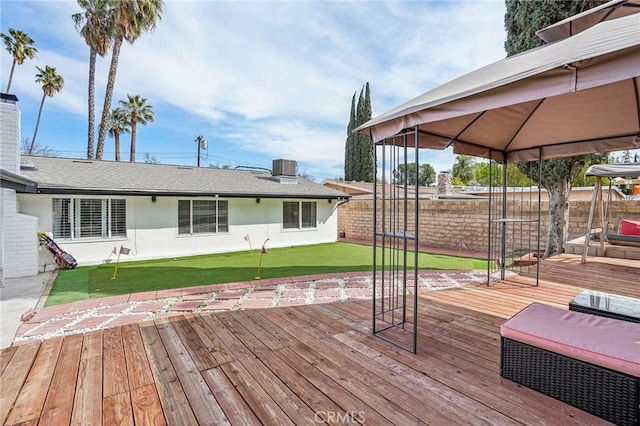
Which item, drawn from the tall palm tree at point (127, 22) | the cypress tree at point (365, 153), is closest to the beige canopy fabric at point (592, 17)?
the tall palm tree at point (127, 22)

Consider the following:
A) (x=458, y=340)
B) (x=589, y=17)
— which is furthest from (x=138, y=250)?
(x=589, y=17)

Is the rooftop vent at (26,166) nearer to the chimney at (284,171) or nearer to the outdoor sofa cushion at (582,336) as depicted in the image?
the chimney at (284,171)

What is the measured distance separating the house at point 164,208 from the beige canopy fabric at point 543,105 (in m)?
4.71

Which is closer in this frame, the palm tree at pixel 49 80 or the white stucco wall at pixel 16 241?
the white stucco wall at pixel 16 241

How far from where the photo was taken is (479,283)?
17.1 ft

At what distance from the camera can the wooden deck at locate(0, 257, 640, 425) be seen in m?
1.96

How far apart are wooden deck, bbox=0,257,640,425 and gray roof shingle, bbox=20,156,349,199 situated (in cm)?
682

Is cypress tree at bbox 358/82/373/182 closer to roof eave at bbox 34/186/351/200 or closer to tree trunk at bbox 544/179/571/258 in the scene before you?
roof eave at bbox 34/186/351/200

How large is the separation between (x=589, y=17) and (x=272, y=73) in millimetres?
8412

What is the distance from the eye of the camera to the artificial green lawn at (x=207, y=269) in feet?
19.8

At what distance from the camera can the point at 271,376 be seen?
2.42 m

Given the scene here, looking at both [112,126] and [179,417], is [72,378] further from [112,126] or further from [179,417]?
[112,126]

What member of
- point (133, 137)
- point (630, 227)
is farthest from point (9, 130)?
point (133, 137)

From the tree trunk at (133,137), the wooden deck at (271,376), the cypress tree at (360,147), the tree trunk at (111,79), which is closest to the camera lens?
the wooden deck at (271,376)
